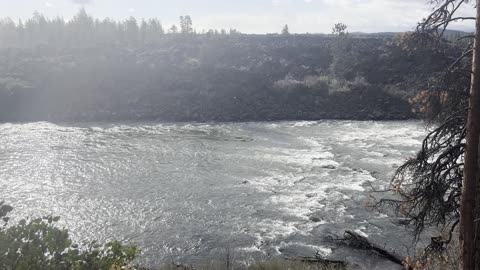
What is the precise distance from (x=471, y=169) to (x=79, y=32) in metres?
102

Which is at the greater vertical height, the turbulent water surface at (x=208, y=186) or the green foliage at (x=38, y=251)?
the green foliage at (x=38, y=251)

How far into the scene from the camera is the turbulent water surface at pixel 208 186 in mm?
14703

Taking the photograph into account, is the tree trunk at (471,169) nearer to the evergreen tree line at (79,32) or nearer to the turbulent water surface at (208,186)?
the turbulent water surface at (208,186)

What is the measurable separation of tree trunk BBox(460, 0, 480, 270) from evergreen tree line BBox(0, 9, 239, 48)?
87.8 metres

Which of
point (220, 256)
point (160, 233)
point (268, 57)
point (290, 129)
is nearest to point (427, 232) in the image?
point (220, 256)

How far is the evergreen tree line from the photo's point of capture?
93.8 m

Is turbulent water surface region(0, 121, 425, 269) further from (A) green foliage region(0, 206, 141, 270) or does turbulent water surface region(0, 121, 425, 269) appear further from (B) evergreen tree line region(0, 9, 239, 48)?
(B) evergreen tree line region(0, 9, 239, 48)

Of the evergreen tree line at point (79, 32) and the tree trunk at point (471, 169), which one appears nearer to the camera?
the tree trunk at point (471, 169)

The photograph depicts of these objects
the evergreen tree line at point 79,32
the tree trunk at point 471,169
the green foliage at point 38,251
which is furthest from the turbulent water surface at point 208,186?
the evergreen tree line at point 79,32

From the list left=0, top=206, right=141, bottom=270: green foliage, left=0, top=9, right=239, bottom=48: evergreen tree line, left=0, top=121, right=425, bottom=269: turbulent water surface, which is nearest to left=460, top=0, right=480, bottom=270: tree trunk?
left=0, top=206, right=141, bottom=270: green foliage

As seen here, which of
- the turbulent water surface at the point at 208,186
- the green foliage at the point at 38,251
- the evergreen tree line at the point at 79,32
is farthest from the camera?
the evergreen tree line at the point at 79,32

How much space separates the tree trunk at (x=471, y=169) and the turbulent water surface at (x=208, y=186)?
251 inches

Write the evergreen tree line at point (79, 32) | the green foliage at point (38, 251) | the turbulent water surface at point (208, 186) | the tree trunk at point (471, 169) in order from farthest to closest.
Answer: the evergreen tree line at point (79, 32) → the turbulent water surface at point (208, 186) → the tree trunk at point (471, 169) → the green foliage at point (38, 251)

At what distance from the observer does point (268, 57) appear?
76188mm
